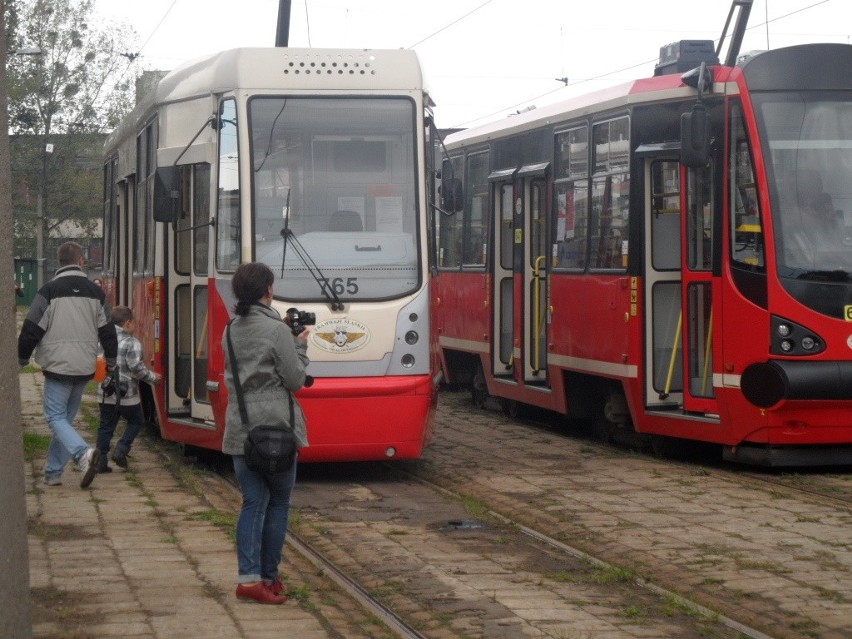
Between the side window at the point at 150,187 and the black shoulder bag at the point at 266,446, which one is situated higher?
the side window at the point at 150,187

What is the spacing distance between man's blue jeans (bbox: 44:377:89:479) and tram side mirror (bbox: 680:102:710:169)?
15.5ft

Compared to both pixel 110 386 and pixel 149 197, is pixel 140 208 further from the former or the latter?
pixel 110 386

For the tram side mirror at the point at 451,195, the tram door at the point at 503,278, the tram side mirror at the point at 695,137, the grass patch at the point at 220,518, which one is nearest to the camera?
the grass patch at the point at 220,518

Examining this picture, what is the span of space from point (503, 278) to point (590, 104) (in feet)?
9.80

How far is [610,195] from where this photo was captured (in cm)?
1298

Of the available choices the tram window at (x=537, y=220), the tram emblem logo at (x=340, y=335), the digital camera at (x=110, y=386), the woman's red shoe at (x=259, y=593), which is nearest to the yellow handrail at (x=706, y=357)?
the tram emblem logo at (x=340, y=335)

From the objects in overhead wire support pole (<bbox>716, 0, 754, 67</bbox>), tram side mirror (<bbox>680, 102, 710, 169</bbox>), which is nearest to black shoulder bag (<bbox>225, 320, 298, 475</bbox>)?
tram side mirror (<bbox>680, 102, 710, 169</bbox>)

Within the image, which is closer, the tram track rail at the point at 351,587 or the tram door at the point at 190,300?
the tram track rail at the point at 351,587

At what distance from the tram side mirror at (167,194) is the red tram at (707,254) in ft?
6.88

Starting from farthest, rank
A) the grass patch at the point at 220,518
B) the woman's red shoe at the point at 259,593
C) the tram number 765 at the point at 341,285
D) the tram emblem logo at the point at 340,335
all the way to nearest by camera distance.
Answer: the tram number 765 at the point at 341,285
the tram emblem logo at the point at 340,335
the grass patch at the point at 220,518
the woman's red shoe at the point at 259,593

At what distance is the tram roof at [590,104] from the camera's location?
40.0 feet

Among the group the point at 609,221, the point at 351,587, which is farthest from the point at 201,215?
the point at 351,587

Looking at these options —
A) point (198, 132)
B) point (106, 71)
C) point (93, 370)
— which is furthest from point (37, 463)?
point (106, 71)

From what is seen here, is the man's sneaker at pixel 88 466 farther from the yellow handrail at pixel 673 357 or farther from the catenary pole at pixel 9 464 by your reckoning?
the catenary pole at pixel 9 464
